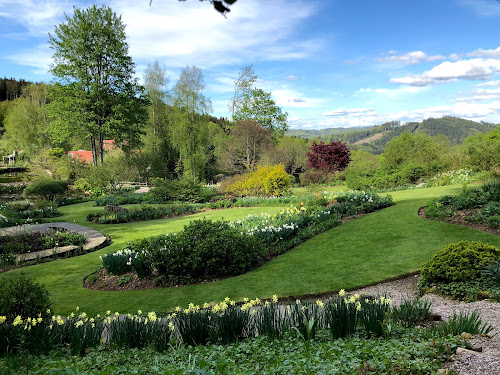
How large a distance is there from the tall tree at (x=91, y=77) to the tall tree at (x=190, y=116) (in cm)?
658

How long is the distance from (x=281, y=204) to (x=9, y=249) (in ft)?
31.3

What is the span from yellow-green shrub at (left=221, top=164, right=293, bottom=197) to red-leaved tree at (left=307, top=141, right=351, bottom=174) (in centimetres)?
1000

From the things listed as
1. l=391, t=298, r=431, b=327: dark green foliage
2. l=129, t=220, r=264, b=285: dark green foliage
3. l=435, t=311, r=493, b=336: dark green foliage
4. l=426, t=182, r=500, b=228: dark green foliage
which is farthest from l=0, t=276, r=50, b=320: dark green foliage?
l=426, t=182, r=500, b=228: dark green foliage

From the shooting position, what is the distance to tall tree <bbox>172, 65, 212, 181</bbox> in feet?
102

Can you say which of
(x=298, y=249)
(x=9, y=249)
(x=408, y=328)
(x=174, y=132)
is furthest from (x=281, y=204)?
(x=174, y=132)

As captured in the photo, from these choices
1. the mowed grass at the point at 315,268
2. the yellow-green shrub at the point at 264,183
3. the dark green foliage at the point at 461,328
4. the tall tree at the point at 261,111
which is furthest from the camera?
the tall tree at the point at 261,111

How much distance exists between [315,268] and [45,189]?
18.3 metres

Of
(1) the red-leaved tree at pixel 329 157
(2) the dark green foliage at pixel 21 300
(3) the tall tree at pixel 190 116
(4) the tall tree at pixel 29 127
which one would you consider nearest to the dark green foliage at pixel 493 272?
(2) the dark green foliage at pixel 21 300

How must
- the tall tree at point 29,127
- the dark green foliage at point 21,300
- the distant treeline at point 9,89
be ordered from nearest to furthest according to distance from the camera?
the dark green foliage at point 21,300, the tall tree at point 29,127, the distant treeline at point 9,89

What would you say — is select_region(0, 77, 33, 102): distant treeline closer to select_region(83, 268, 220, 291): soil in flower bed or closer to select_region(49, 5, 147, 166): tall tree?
select_region(49, 5, 147, 166): tall tree

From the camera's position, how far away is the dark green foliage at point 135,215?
13.3m

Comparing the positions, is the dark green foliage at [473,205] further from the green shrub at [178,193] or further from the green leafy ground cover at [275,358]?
the green shrub at [178,193]

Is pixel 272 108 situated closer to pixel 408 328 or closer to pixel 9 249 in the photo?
pixel 9 249

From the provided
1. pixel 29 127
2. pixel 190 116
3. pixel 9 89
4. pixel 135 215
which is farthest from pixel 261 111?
pixel 9 89
